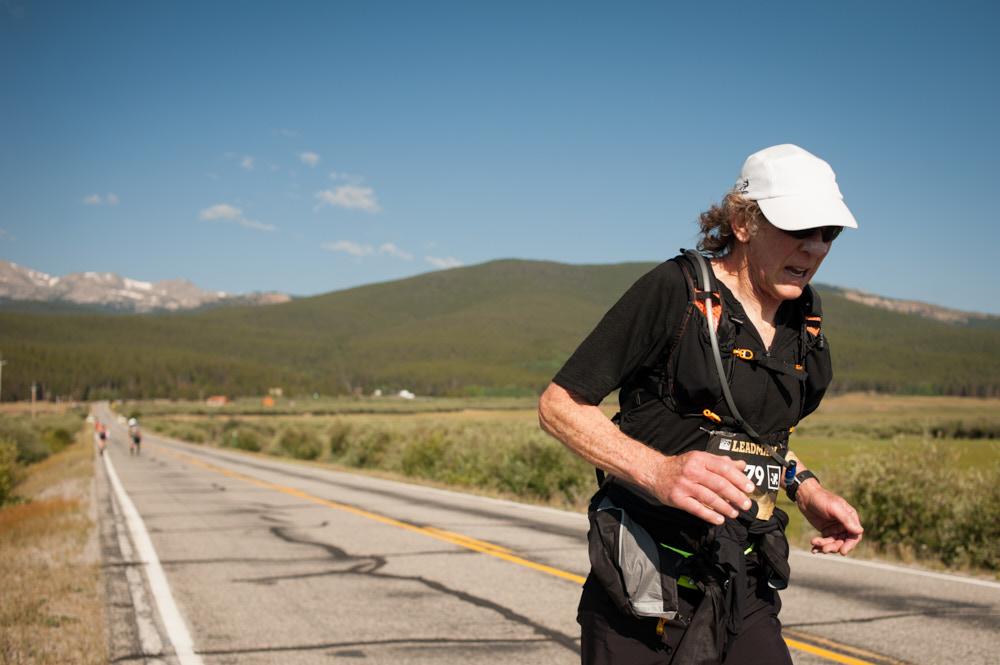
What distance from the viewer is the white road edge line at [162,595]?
579cm

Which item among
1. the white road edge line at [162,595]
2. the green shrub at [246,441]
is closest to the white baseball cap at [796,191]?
the white road edge line at [162,595]

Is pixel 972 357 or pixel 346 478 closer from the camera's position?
pixel 346 478

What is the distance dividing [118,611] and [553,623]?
13.1ft

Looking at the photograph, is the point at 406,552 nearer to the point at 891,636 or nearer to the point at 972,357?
the point at 891,636

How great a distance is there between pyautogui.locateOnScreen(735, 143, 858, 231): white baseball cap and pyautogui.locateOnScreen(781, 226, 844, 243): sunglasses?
0.05 metres

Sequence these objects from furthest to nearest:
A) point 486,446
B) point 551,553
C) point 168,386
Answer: point 168,386 < point 486,446 < point 551,553

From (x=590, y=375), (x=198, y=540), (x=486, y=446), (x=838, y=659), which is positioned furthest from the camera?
(x=486, y=446)

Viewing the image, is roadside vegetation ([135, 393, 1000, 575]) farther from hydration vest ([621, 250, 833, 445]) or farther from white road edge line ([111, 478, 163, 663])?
hydration vest ([621, 250, 833, 445])

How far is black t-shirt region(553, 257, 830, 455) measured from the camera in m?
2.15

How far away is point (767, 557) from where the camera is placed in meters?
2.31

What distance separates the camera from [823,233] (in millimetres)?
2264

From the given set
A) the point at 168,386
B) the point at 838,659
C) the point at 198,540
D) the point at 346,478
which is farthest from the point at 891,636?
the point at 168,386

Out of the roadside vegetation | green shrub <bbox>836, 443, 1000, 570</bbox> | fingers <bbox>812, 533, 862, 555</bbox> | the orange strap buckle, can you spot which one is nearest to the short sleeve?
the orange strap buckle

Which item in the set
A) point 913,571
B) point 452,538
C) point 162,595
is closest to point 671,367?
point 162,595
